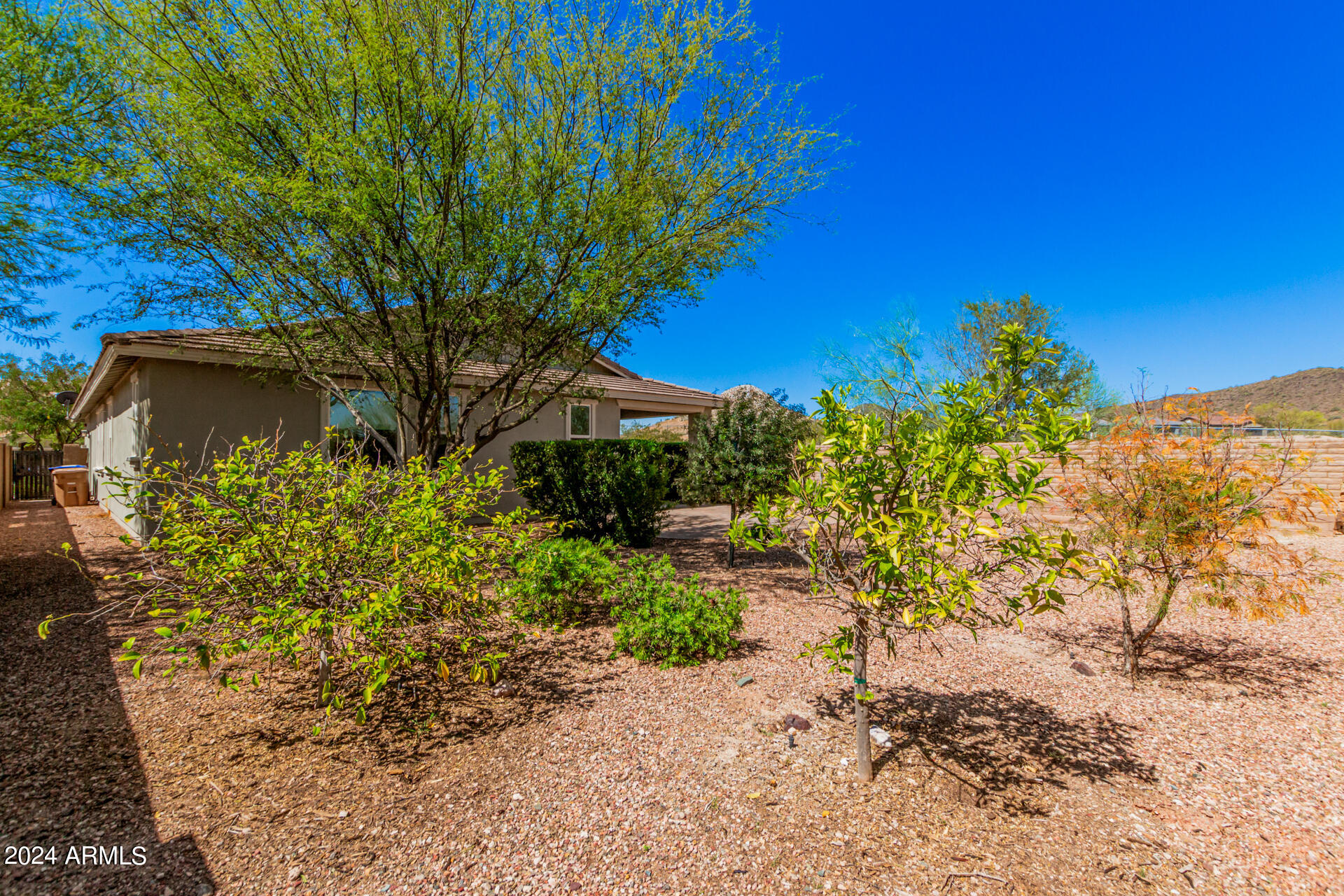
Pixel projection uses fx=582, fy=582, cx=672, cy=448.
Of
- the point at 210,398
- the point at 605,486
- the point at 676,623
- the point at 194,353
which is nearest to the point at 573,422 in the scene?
the point at 605,486

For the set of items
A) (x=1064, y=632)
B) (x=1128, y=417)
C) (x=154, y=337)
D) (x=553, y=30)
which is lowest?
(x=1064, y=632)

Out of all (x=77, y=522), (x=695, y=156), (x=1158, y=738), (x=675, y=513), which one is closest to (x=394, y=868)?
(x=1158, y=738)

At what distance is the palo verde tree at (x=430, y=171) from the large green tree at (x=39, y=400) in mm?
22135

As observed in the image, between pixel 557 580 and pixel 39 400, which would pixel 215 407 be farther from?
pixel 39 400

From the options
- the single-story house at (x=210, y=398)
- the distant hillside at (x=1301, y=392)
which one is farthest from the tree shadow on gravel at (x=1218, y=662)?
the distant hillside at (x=1301, y=392)

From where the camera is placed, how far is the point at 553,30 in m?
6.24

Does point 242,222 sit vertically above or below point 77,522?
above

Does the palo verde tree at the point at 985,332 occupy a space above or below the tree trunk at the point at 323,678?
above

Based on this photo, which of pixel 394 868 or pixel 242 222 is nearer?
pixel 394 868

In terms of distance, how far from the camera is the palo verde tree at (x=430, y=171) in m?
5.43

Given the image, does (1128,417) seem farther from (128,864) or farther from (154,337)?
(154,337)

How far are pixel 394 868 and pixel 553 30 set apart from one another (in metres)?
7.29

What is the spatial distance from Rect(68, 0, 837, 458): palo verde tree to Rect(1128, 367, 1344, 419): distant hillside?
1666 inches

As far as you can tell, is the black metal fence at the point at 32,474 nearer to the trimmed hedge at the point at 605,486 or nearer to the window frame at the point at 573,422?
the window frame at the point at 573,422
